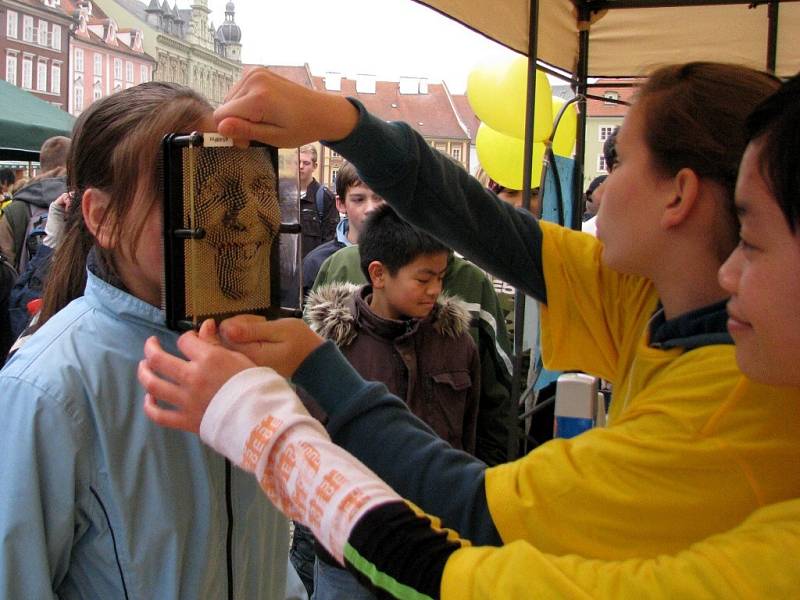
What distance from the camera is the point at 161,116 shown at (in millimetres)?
1151

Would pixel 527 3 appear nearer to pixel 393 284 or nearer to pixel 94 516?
pixel 393 284

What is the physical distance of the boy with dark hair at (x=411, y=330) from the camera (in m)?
2.32

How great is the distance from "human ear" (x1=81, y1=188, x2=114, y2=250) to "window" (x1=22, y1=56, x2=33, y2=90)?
116 feet

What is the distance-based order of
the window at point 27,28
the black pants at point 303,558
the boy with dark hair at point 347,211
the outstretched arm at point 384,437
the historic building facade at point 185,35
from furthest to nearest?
the historic building facade at point 185,35
the window at point 27,28
the boy with dark hair at point 347,211
the black pants at point 303,558
the outstretched arm at point 384,437

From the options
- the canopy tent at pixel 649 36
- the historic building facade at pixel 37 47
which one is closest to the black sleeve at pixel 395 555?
the canopy tent at pixel 649 36

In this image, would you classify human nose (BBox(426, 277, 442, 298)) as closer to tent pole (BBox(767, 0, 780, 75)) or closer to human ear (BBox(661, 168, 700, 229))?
human ear (BBox(661, 168, 700, 229))

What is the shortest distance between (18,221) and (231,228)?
4.20m

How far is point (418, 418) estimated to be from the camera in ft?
3.79

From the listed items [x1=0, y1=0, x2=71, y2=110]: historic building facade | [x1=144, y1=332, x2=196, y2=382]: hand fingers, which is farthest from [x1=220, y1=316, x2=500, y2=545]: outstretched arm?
[x1=0, y1=0, x2=71, y2=110]: historic building facade

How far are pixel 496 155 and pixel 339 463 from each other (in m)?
4.07

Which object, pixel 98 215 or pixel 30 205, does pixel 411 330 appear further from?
pixel 30 205

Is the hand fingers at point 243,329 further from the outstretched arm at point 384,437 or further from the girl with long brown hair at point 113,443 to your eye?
the girl with long brown hair at point 113,443

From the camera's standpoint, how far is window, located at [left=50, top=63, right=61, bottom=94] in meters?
34.3

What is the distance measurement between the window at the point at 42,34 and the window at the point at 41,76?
2.42 feet
